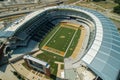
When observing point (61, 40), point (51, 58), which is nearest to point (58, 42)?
point (61, 40)

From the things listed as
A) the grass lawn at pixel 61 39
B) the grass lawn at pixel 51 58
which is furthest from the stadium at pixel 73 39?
the grass lawn at pixel 51 58

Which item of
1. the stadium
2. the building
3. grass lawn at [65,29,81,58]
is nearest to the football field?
the stadium

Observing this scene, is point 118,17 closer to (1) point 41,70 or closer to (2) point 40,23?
(2) point 40,23

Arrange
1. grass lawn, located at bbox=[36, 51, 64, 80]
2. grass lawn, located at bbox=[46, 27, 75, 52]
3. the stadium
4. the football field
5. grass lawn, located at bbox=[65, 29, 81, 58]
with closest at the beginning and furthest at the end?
the stadium < grass lawn, located at bbox=[36, 51, 64, 80] < grass lawn, located at bbox=[65, 29, 81, 58] < the football field < grass lawn, located at bbox=[46, 27, 75, 52]

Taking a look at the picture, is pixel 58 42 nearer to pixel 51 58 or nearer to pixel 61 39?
pixel 61 39

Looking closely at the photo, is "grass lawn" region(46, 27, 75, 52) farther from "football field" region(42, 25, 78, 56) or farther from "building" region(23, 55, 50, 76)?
"building" region(23, 55, 50, 76)
